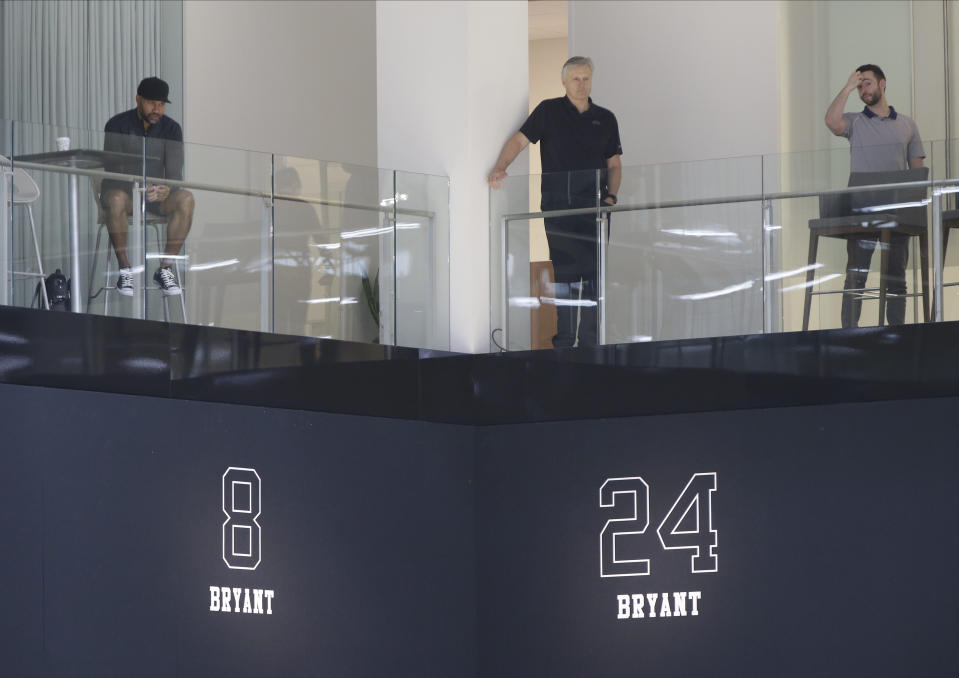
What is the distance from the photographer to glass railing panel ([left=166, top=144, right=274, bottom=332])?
23.7 feet

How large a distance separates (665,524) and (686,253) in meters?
1.49

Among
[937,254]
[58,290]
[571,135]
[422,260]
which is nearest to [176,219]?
[58,290]

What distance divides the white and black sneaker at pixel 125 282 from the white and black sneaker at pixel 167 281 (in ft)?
0.50

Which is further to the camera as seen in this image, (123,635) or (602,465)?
(602,465)

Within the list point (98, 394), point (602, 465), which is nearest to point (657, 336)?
point (602, 465)

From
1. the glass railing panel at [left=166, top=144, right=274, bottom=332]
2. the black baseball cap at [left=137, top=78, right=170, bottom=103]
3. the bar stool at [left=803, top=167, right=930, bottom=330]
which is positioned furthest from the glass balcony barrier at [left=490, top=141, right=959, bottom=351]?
the black baseball cap at [left=137, top=78, right=170, bottom=103]

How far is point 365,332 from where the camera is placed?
8125mm

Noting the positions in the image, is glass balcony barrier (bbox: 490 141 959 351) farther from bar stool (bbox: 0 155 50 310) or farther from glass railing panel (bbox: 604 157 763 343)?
bar stool (bbox: 0 155 50 310)

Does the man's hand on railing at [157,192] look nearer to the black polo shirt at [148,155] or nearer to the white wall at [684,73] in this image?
the black polo shirt at [148,155]

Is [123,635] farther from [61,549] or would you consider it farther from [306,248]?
[306,248]

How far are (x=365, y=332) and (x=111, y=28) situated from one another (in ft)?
13.6

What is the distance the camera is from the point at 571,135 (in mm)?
8859

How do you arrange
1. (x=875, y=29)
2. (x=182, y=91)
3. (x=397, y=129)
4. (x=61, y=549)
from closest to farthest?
(x=61, y=549), (x=397, y=129), (x=875, y=29), (x=182, y=91)

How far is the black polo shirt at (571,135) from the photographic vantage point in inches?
347
